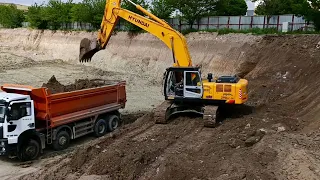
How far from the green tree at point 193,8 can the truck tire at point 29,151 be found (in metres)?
22.5

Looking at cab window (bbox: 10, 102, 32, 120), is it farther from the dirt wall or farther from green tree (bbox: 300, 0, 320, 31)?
green tree (bbox: 300, 0, 320, 31)

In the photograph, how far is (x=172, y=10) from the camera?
34.9m

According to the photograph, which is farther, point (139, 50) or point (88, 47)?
point (139, 50)

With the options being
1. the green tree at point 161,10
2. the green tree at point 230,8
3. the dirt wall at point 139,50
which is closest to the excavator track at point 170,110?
the dirt wall at point 139,50

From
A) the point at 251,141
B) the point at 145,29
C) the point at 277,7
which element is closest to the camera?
the point at 251,141

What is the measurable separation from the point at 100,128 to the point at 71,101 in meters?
2.15

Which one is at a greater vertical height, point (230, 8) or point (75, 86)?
point (230, 8)

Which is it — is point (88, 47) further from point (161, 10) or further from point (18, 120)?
point (161, 10)

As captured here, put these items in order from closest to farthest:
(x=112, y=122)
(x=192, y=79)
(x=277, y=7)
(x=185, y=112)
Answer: (x=192, y=79) < (x=185, y=112) < (x=112, y=122) < (x=277, y=7)

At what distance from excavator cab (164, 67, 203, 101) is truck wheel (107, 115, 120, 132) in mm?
2716

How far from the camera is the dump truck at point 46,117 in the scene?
11438mm

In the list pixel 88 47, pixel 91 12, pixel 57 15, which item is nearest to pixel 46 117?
pixel 88 47

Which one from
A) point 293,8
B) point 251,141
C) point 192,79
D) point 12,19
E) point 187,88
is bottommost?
point 251,141

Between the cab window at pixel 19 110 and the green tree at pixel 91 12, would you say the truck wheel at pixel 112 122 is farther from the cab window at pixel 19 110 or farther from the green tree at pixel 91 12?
the green tree at pixel 91 12
